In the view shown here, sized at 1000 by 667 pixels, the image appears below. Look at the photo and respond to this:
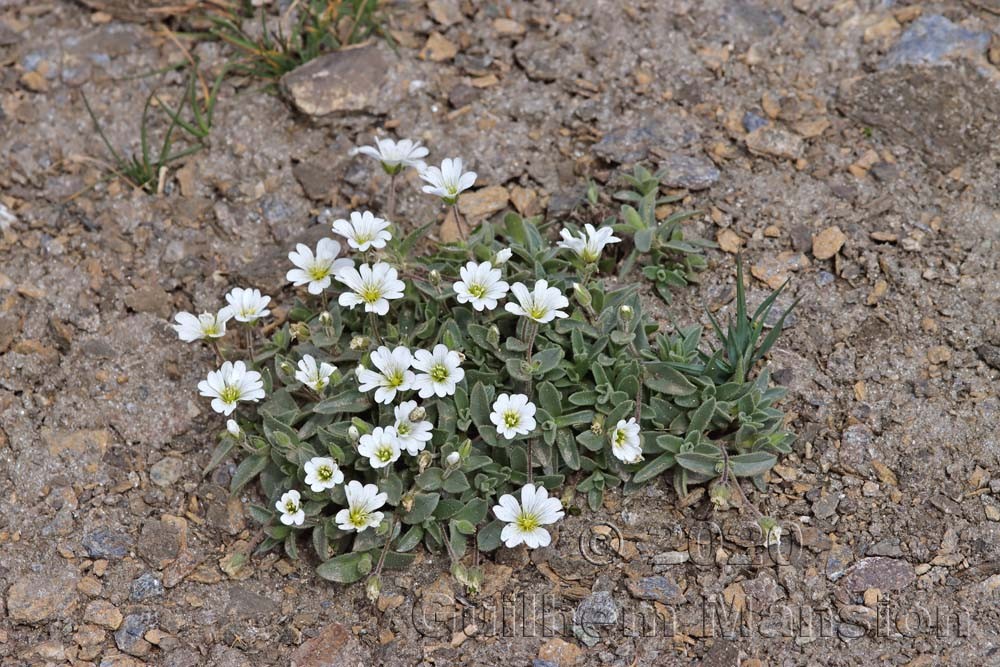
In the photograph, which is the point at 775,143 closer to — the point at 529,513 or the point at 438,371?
the point at 438,371

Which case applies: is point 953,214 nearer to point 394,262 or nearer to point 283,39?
point 394,262

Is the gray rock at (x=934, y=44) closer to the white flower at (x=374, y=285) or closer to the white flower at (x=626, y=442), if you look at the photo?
the white flower at (x=626, y=442)

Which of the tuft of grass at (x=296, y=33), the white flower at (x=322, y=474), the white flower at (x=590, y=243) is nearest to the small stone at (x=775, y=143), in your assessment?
the white flower at (x=590, y=243)

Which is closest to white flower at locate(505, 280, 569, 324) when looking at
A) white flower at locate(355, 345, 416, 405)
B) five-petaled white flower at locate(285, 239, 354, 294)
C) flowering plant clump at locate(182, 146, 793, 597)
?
flowering plant clump at locate(182, 146, 793, 597)

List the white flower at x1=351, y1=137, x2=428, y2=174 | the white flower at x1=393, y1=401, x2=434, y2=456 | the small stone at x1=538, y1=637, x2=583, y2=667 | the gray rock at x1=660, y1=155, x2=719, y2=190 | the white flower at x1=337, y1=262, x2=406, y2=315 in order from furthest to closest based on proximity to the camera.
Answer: the gray rock at x1=660, y1=155, x2=719, y2=190
the white flower at x1=351, y1=137, x2=428, y2=174
the white flower at x1=337, y1=262, x2=406, y2=315
the white flower at x1=393, y1=401, x2=434, y2=456
the small stone at x1=538, y1=637, x2=583, y2=667

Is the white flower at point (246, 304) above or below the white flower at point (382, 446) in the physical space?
above

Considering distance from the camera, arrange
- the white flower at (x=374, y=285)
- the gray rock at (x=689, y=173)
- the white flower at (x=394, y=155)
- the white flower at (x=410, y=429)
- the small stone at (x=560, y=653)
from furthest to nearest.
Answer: the gray rock at (x=689, y=173) → the white flower at (x=394, y=155) → the white flower at (x=374, y=285) → the white flower at (x=410, y=429) → the small stone at (x=560, y=653)

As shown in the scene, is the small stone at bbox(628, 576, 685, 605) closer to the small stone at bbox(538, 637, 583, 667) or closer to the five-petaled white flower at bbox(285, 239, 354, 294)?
the small stone at bbox(538, 637, 583, 667)
